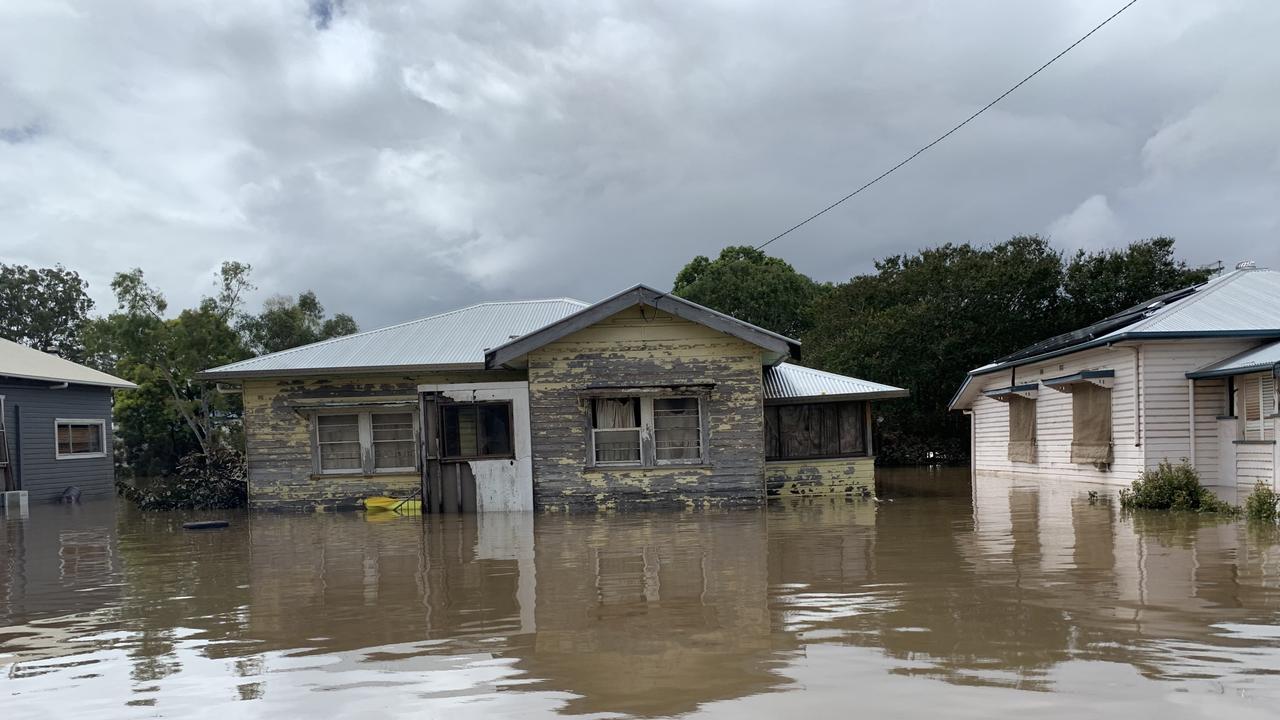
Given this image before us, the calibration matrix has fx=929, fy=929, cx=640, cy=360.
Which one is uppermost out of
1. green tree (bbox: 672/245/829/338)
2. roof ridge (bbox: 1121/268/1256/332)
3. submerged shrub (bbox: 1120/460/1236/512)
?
green tree (bbox: 672/245/829/338)

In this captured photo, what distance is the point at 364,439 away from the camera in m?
19.5

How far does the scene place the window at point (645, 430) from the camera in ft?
59.1

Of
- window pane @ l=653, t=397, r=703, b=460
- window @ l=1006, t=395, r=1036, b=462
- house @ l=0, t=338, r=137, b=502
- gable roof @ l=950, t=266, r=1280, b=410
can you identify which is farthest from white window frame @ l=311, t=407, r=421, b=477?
window @ l=1006, t=395, r=1036, b=462

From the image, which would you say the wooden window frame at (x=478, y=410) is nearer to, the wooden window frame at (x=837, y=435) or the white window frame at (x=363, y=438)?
the white window frame at (x=363, y=438)

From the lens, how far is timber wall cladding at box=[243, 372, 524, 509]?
19234mm

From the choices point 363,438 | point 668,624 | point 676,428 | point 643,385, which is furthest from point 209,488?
point 668,624

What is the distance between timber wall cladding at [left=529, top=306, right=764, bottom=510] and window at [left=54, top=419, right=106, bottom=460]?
16309mm

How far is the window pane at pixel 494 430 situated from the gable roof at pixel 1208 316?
12056mm

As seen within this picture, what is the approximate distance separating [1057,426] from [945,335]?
12444 millimetres

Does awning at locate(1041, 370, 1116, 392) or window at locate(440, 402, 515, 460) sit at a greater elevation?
awning at locate(1041, 370, 1116, 392)

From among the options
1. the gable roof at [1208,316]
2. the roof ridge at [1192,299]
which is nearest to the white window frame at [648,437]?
the gable roof at [1208,316]

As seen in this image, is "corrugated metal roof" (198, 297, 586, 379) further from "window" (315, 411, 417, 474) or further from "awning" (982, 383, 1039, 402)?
"awning" (982, 383, 1039, 402)

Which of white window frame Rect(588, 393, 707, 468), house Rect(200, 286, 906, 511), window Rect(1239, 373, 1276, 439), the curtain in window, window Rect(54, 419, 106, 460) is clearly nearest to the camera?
window Rect(1239, 373, 1276, 439)

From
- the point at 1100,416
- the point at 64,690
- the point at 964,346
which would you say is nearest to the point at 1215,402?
the point at 1100,416
